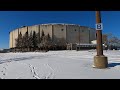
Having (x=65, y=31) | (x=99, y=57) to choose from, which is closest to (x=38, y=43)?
(x=65, y=31)

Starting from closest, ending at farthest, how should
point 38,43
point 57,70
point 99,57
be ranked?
point 57,70 < point 99,57 < point 38,43

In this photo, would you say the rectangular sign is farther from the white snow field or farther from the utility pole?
the white snow field

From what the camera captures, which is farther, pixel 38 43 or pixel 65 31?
pixel 65 31

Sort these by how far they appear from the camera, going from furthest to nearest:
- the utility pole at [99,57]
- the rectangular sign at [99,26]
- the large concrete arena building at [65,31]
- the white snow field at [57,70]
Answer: the large concrete arena building at [65,31] < the rectangular sign at [99,26] < the utility pole at [99,57] < the white snow field at [57,70]

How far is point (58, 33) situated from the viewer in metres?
110

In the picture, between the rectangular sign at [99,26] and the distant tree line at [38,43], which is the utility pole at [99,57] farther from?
the distant tree line at [38,43]

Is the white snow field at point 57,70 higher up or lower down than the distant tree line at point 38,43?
lower down

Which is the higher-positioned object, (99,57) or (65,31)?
(65,31)

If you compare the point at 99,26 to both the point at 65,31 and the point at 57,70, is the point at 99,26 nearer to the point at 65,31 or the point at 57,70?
the point at 57,70

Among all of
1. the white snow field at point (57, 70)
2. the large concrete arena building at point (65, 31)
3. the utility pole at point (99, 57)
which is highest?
the large concrete arena building at point (65, 31)

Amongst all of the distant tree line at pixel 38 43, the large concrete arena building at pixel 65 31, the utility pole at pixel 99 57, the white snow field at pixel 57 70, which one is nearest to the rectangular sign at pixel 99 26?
the utility pole at pixel 99 57
